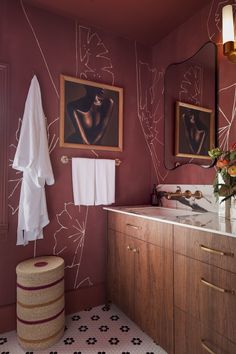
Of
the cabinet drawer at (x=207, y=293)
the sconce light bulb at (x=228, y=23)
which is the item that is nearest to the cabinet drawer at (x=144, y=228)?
the cabinet drawer at (x=207, y=293)

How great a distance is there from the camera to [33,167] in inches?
69.2

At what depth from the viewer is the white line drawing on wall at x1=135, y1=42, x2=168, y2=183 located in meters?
2.40

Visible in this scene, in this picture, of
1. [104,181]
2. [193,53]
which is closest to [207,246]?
[104,181]

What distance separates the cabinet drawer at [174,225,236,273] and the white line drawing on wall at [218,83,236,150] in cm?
79

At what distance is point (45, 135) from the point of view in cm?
184

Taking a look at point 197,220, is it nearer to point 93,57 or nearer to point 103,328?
point 103,328

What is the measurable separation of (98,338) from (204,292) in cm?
93

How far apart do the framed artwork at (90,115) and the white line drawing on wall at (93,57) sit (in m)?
0.10

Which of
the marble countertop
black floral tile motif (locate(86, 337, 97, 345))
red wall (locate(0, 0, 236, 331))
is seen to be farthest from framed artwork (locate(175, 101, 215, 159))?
black floral tile motif (locate(86, 337, 97, 345))

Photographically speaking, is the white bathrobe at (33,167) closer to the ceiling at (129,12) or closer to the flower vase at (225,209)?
the ceiling at (129,12)

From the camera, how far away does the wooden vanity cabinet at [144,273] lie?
1442 millimetres

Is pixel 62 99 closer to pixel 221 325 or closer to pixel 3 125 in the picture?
pixel 3 125

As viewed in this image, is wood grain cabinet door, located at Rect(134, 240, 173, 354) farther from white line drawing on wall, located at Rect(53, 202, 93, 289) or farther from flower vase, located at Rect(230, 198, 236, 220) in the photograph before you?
white line drawing on wall, located at Rect(53, 202, 93, 289)

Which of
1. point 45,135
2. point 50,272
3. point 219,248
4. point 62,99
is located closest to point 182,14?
point 62,99
